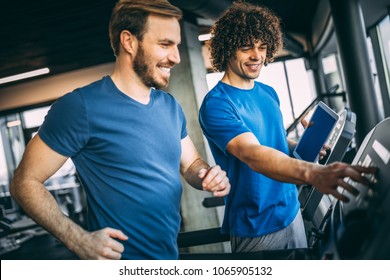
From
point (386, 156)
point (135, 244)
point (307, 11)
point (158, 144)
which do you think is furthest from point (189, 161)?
point (307, 11)

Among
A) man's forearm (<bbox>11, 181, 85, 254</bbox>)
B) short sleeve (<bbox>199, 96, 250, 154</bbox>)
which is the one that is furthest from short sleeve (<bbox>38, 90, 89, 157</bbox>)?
short sleeve (<bbox>199, 96, 250, 154</bbox>)

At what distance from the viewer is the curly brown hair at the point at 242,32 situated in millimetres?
1254

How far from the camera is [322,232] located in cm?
81

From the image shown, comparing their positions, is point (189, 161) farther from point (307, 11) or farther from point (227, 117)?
point (307, 11)

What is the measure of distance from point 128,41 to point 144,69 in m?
0.10

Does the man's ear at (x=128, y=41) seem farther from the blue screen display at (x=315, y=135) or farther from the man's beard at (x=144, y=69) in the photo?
the blue screen display at (x=315, y=135)

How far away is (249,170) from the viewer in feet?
3.77

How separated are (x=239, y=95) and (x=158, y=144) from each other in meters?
0.31

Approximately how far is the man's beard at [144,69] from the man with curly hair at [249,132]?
199mm

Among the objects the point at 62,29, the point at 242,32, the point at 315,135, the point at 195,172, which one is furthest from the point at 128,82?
the point at 62,29

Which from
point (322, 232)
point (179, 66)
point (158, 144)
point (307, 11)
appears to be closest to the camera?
Answer: point (322, 232)

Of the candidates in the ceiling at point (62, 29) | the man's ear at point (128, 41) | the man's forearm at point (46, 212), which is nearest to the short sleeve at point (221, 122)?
the man's ear at point (128, 41)

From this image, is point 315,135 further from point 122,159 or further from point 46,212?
point 46,212

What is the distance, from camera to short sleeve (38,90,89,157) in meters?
0.91
